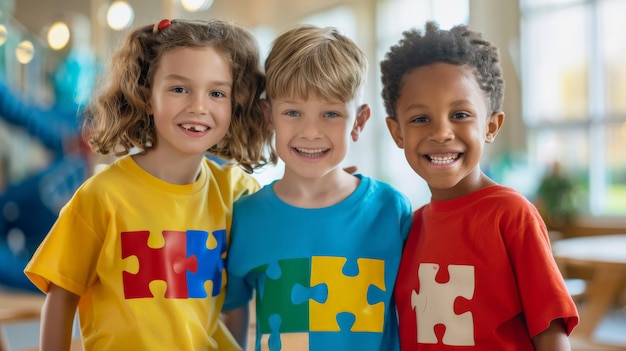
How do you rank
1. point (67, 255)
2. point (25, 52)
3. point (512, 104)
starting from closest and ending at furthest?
point (67, 255)
point (25, 52)
point (512, 104)

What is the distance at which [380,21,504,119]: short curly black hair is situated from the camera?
1405 millimetres

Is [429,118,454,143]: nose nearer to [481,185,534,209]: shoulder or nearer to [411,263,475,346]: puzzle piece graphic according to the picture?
[481,185,534,209]: shoulder

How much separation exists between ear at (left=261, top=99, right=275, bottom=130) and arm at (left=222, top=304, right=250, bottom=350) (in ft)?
1.44

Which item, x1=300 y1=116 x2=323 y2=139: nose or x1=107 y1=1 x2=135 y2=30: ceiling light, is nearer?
x1=300 y1=116 x2=323 y2=139: nose

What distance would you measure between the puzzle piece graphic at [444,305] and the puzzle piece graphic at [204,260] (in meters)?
0.45

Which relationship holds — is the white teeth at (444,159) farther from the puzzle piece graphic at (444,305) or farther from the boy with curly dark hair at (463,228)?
the puzzle piece graphic at (444,305)

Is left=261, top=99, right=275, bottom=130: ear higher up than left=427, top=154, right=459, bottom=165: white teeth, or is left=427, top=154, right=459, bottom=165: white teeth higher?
left=261, top=99, right=275, bottom=130: ear

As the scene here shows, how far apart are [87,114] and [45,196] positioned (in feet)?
12.9

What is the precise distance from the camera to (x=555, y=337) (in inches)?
48.6

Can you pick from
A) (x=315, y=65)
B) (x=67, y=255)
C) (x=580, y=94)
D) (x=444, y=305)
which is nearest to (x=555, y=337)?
(x=444, y=305)

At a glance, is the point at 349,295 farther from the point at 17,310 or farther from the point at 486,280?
the point at 17,310

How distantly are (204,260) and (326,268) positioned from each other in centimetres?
27

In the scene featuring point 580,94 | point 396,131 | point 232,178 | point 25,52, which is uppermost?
A: point 25,52

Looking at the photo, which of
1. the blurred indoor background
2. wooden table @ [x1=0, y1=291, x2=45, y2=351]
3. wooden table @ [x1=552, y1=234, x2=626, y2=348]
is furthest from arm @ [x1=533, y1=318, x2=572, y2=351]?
the blurred indoor background
